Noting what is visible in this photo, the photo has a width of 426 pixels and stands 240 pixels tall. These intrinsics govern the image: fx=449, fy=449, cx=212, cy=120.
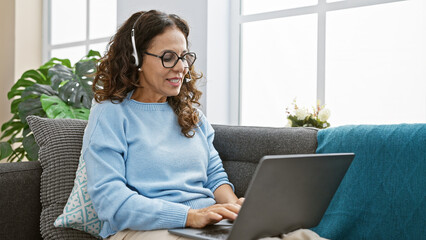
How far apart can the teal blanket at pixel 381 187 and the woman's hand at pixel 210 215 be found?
488mm

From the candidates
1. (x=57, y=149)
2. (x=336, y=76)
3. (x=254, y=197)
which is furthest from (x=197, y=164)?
(x=336, y=76)

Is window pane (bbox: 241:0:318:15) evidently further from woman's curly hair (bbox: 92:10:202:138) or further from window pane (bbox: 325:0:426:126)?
woman's curly hair (bbox: 92:10:202:138)

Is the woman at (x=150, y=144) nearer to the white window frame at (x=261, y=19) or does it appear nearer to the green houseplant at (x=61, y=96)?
the white window frame at (x=261, y=19)

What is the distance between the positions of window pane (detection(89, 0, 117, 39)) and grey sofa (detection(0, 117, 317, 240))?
221 centimetres

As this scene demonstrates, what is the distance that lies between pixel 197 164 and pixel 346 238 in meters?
0.58

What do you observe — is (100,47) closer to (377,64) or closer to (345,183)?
(377,64)

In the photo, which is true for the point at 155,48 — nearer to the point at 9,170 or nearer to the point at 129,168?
the point at 129,168

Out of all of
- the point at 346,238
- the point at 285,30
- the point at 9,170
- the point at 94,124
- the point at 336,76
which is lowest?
the point at 346,238

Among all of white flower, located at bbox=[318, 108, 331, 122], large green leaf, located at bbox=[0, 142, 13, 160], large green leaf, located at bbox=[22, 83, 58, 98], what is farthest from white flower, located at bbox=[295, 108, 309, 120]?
large green leaf, located at bbox=[0, 142, 13, 160]

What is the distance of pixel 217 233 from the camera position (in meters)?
1.18

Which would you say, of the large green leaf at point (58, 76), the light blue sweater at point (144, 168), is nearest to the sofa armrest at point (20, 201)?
the light blue sweater at point (144, 168)

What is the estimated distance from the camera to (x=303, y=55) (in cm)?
264

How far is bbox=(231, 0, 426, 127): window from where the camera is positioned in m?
2.25

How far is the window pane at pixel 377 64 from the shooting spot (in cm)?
222
